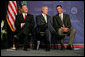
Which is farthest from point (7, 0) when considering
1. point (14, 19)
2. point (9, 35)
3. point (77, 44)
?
point (77, 44)

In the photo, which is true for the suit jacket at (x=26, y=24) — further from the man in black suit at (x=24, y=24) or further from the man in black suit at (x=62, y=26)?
the man in black suit at (x=62, y=26)

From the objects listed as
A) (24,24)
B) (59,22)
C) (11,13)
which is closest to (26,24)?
(24,24)

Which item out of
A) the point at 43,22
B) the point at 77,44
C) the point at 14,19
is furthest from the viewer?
the point at 77,44

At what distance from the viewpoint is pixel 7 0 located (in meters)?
6.00

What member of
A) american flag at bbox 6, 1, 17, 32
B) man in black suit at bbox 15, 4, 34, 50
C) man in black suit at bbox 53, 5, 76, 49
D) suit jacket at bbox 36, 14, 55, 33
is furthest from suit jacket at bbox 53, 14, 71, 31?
american flag at bbox 6, 1, 17, 32

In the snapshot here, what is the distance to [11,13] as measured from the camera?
5.70 m

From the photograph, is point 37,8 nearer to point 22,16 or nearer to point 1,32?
point 22,16

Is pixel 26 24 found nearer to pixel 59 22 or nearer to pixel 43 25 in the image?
pixel 43 25

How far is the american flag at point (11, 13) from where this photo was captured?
5.66 m

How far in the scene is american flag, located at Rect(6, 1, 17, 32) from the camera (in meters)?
5.66

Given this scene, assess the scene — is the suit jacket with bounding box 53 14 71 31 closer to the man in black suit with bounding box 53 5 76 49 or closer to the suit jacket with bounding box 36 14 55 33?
the man in black suit with bounding box 53 5 76 49

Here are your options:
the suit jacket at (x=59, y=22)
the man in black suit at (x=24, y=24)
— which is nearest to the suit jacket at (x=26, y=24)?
the man in black suit at (x=24, y=24)

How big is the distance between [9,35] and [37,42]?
1.20 m

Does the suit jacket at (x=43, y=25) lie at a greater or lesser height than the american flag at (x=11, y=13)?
lesser
